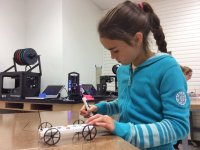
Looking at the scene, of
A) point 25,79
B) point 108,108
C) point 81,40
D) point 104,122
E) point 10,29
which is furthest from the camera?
point 81,40

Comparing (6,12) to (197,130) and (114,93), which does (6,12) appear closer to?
(114,93)

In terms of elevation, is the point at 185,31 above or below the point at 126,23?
above

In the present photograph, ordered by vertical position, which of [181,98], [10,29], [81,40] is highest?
[10,29]

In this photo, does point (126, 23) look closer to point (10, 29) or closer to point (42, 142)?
point (42, 142)

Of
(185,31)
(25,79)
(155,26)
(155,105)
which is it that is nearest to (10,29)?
(25,79)

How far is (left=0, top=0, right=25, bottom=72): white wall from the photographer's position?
3732 mm

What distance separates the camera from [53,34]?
3734 mm

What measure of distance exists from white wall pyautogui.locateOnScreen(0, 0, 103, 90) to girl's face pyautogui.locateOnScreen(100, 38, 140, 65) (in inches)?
115

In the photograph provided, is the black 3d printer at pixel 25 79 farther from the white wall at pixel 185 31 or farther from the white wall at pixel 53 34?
the white wall at pixel 185 31

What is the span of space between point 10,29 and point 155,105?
3582mm

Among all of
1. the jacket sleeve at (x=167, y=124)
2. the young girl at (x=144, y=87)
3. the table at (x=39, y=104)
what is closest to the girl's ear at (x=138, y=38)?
the young girl at (x=144, y=87)

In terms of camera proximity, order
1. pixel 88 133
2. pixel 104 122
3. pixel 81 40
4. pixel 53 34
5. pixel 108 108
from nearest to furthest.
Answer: pixel 104 122
pixel 88 133
pixel 108 108
pixel 53 34
pixel 81 40

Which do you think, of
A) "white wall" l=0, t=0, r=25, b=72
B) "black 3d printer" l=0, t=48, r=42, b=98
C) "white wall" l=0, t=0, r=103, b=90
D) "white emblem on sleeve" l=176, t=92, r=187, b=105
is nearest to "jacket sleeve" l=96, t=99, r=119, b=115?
"white emblem on sleeve" l=176, t=92, r=187, b=105


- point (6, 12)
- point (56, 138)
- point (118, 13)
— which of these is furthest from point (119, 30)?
point (6, 12)
